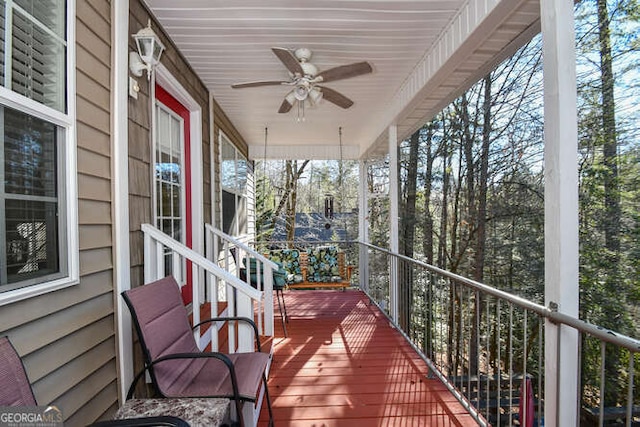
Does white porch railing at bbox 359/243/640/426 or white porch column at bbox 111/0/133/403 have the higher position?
white porch column at bbox 111/0/133/403

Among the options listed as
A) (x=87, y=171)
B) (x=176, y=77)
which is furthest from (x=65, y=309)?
(x=176, y=77)

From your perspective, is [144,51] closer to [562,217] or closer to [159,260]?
[159,260]

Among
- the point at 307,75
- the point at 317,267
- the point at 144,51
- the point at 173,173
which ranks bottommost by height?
the point at 317,267

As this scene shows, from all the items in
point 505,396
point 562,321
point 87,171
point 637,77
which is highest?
point 637,77

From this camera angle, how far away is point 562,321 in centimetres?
139

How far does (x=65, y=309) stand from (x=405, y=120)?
148 inches

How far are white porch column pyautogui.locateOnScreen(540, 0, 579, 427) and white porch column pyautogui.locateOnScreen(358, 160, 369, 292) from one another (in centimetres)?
420

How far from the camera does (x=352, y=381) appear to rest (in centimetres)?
263

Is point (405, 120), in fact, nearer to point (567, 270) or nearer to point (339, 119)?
point (339, 119)

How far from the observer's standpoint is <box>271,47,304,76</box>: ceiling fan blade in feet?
7.75

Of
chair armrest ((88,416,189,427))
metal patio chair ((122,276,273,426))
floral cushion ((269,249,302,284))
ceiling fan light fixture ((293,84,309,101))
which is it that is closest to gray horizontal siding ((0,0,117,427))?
metal patio chair ((122,276,273,426))

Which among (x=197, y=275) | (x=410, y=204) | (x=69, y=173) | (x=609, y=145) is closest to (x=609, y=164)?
(x=609, y=145)

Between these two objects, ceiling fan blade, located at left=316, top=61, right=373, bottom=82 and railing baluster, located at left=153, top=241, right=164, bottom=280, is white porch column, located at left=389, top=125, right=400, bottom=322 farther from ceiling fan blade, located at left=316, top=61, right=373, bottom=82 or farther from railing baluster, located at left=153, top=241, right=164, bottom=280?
railing baluster, located at left=153, top=241, right=164, bottom=280

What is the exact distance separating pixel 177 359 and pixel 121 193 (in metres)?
0.98
